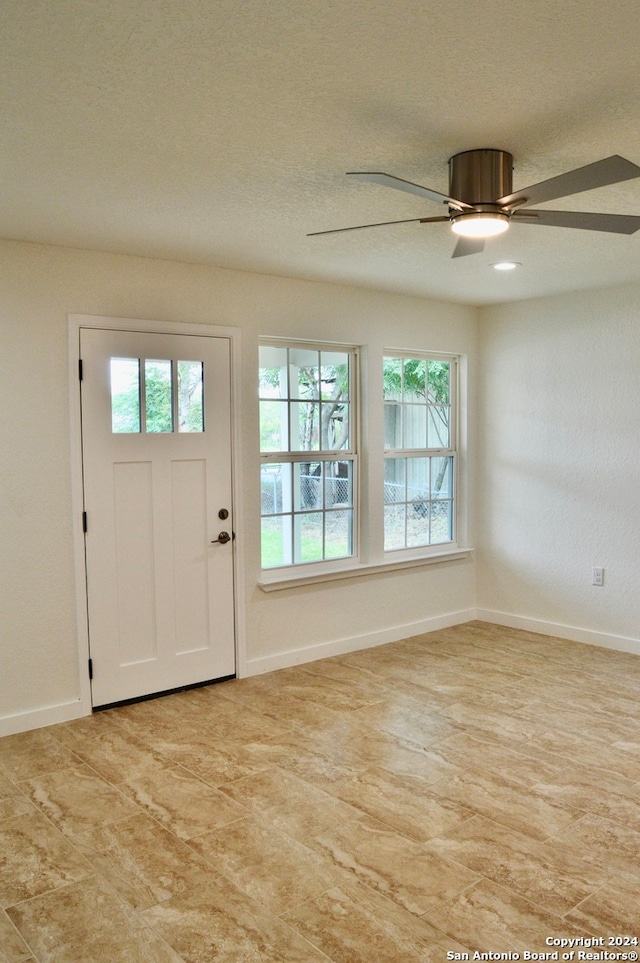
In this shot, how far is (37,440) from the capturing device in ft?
11.7

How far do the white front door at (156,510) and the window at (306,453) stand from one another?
36cm

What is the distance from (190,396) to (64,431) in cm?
74

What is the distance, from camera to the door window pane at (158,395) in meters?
3.90

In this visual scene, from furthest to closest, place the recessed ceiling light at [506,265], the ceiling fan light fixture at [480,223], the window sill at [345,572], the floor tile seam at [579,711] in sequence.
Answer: the window sill at [345,572] < the recessed ceiling light at [506,265] < the floor tile seam at [579,711] < the ceiling fan light fixture at [480,223]

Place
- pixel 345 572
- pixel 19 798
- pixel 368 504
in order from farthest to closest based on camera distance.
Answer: pixel 368 504
pixel 345 572
pixel 19 798

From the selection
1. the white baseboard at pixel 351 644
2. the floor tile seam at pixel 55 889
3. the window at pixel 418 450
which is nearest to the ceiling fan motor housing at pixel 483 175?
the floor tile seam at pixel 55 889

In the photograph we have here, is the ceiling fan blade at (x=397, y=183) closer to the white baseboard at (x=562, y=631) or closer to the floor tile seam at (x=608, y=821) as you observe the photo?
the floor tile seam at (x=608, y=821)

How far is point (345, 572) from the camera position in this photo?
4758mm

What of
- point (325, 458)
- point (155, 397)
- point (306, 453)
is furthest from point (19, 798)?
point (325, 458)

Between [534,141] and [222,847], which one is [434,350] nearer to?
[534,141]

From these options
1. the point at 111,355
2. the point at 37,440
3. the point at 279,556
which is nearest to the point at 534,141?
the point at 111,355

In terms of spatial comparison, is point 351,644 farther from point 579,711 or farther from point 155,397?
point 155,397

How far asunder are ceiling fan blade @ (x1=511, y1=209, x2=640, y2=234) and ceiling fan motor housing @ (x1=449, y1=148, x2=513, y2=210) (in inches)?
4.2

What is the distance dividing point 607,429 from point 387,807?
10.1 ft
